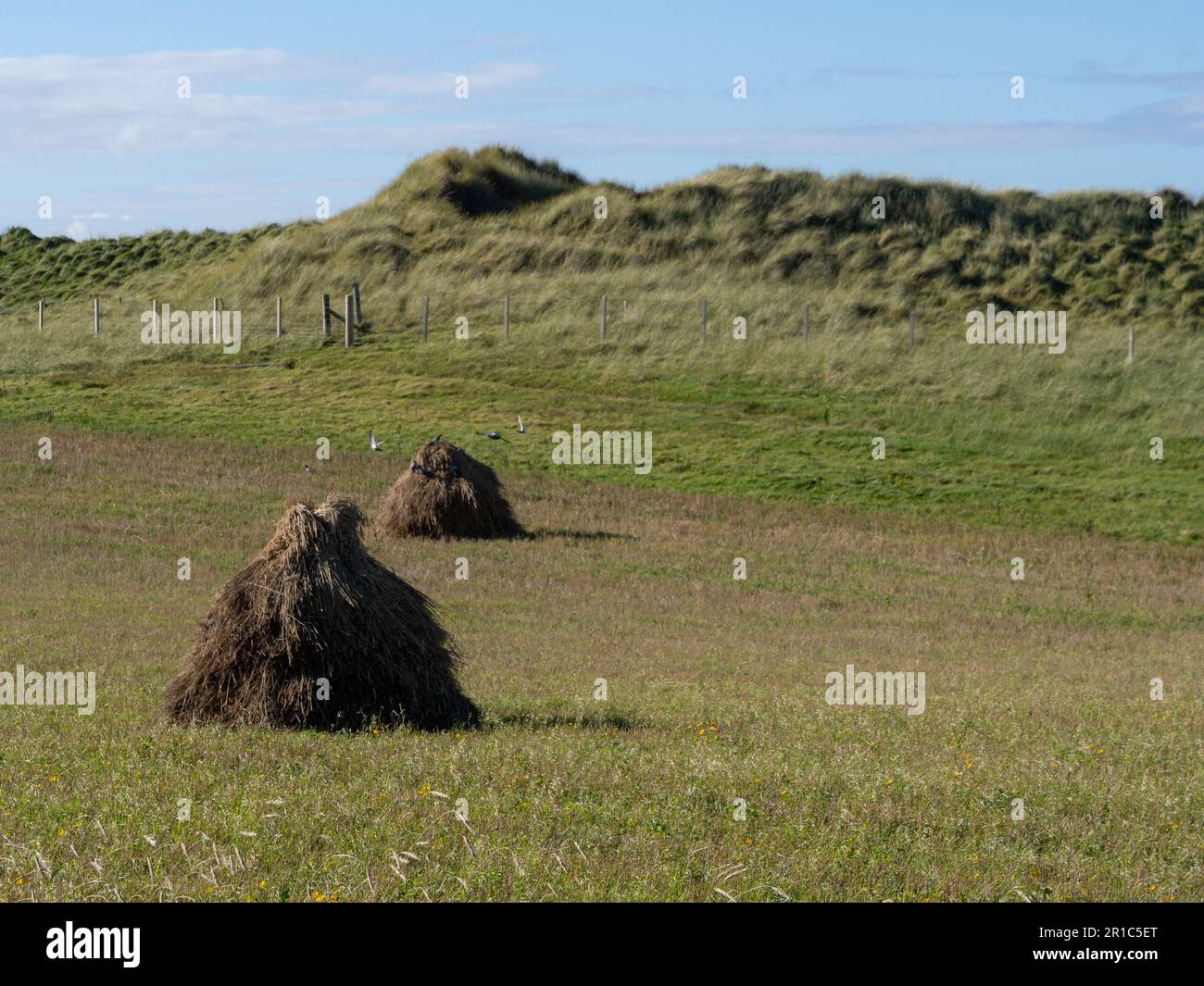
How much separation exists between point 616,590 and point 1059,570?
10.8 metres

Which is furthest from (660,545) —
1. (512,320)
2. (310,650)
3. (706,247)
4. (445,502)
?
(706,247)

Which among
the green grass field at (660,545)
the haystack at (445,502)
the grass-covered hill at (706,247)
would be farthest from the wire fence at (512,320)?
the haystack at (445,502)

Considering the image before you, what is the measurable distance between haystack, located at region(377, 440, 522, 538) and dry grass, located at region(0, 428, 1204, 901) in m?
0.91

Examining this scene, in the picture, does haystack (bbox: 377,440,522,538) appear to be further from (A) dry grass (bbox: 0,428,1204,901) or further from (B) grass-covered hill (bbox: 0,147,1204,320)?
(B) grass-covered hill (bbox: 0,147,1204,320)

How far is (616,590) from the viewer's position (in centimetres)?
2391

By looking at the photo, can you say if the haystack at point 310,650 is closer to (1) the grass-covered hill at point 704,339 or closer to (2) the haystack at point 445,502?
(2) the haystack at point 445,502

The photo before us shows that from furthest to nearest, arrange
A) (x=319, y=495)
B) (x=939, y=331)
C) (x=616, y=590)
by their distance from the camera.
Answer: (x=939, y=331), (x=319, y=495), (x=616, y=590)

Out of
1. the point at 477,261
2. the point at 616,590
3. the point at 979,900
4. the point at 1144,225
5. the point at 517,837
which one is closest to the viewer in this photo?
the point at 979,900

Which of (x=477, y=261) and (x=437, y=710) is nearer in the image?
(x=437, y=710)

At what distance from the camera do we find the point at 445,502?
28641 mm

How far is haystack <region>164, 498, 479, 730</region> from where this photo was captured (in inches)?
472

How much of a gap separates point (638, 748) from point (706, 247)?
56549 millimetres
